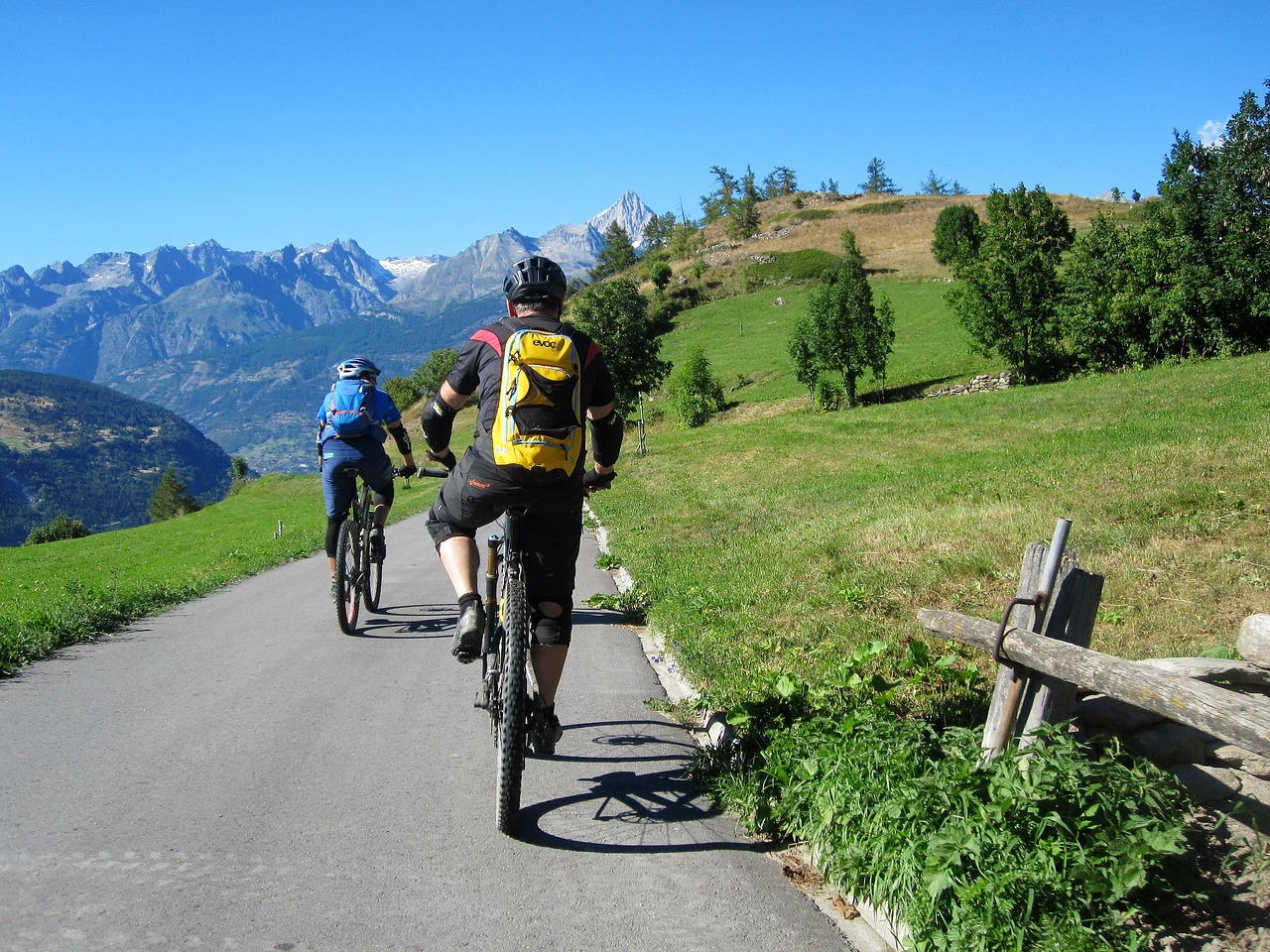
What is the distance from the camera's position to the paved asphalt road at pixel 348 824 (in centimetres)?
291

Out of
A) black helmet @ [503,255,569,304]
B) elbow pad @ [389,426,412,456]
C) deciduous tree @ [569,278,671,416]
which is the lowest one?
elbow pad @ [389,426,412,456]

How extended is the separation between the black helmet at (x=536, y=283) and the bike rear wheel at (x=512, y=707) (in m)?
1.29

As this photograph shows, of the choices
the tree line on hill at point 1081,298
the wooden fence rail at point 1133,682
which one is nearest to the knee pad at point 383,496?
the wooden fence rail at point 1133,682

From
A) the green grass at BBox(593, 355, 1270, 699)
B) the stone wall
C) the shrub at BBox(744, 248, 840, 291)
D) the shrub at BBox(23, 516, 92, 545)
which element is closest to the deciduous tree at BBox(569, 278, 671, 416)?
the stone wall

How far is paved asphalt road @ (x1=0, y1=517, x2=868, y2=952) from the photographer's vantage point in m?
2.91

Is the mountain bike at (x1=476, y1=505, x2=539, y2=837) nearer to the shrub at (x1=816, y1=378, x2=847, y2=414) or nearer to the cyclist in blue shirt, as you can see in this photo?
the cyclist in blue shirt

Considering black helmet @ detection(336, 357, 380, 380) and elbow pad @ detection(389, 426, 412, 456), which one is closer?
elbow pad @ detection(389, 426, 412, 456)

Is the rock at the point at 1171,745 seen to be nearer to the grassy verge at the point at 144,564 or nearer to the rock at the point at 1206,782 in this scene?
the rock at the point at 1206,782

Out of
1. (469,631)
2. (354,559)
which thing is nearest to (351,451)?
(354,559)

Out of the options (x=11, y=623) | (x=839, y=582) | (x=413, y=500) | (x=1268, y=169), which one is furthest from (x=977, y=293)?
(x=11, y=623)

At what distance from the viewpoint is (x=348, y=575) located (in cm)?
740

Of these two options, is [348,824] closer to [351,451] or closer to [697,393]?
[351,451]

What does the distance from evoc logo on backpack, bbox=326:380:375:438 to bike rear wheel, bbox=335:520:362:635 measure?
76cm

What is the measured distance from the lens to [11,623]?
675 cm
